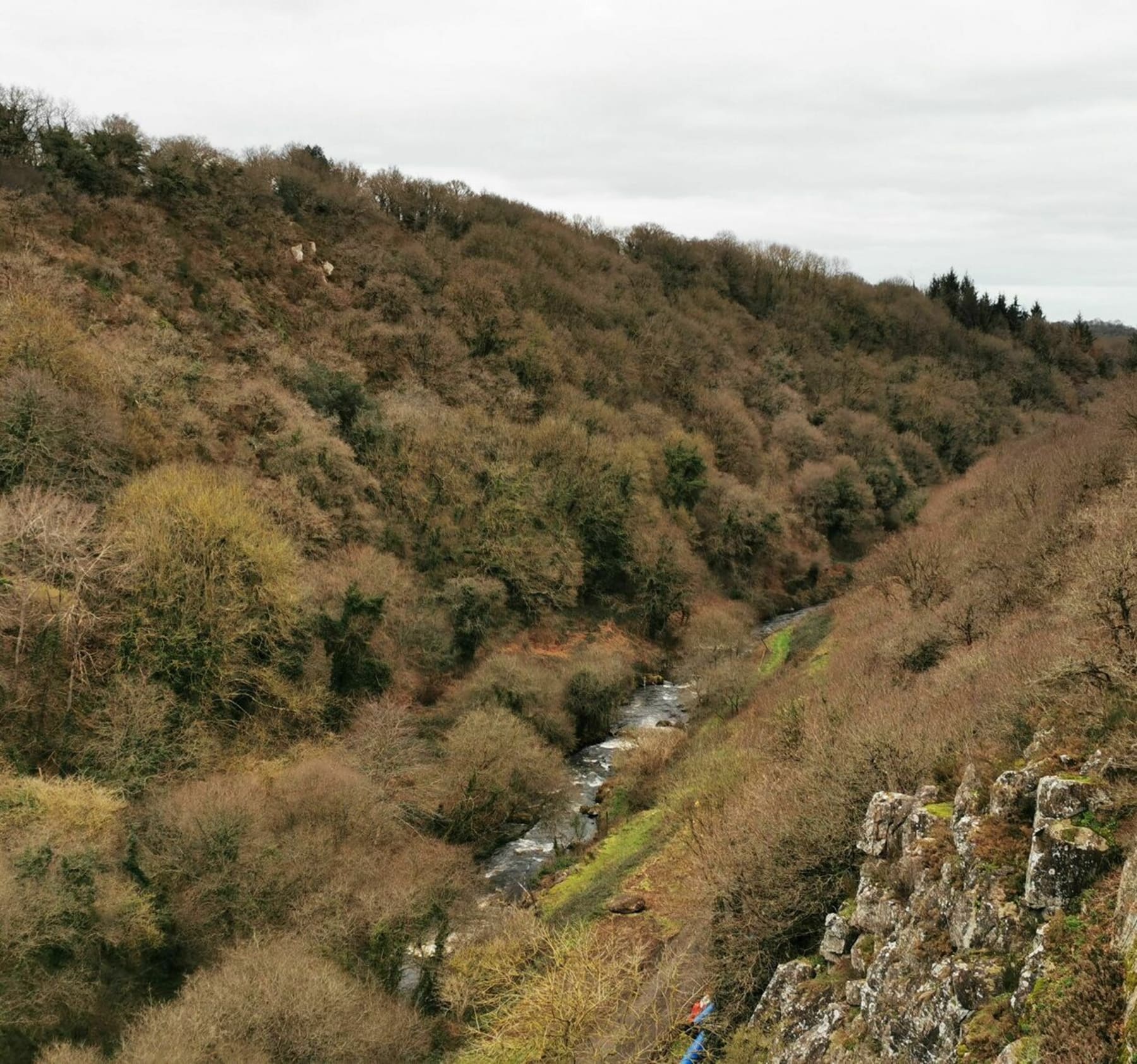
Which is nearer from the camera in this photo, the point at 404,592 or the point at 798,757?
the point at 798,757

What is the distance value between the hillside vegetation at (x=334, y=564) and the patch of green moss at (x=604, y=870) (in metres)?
1.46

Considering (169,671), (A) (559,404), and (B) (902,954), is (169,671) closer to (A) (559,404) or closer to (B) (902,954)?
(B) (902,954)

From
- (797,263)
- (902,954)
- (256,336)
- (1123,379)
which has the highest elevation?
(797,263)

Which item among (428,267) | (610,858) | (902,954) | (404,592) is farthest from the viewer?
(428,267)

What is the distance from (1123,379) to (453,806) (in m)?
56.2

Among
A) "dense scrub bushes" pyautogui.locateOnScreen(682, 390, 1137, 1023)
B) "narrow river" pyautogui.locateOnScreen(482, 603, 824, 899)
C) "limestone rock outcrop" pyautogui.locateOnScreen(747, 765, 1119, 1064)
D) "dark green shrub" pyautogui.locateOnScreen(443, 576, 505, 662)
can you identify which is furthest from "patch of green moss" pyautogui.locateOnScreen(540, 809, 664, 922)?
"dark green shrub" pyautogui.locateOnScreen(443, 576, 505, 662)

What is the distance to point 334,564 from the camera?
150ft

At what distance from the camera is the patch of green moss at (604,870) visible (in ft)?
97.2

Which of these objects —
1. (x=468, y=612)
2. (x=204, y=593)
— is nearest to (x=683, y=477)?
(x=468, y=612)

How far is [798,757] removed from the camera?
26562 mm

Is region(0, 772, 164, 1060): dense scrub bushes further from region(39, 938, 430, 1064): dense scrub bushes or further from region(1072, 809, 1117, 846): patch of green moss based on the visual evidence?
region(1072, 809, 1117, 846): patch of green moss

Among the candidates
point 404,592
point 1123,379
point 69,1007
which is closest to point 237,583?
point 404,592

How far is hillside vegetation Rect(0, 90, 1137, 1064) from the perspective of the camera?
23.4 m

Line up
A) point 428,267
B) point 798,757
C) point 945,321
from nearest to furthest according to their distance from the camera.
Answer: point 798,757 → point 428,267 → point 945,321
